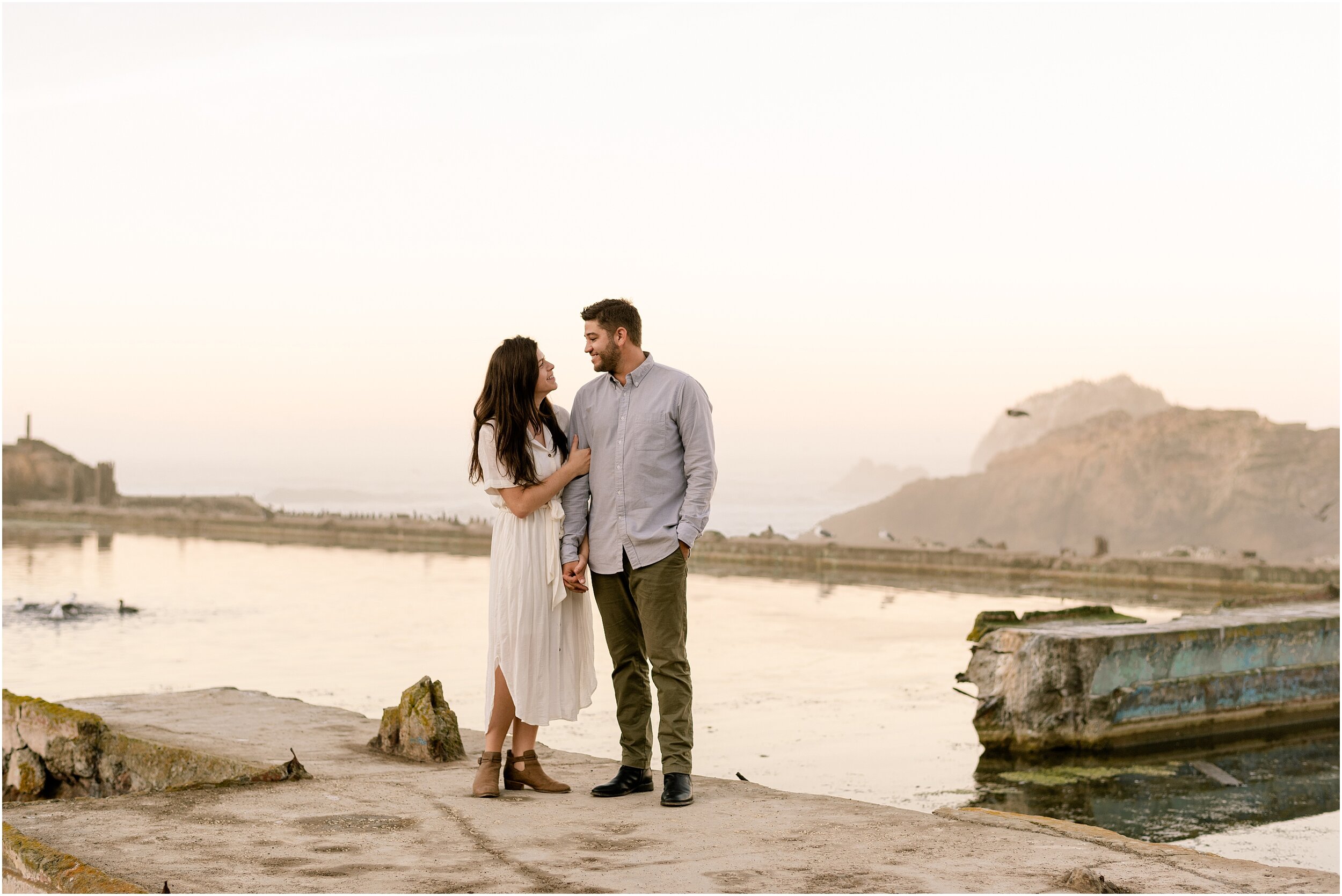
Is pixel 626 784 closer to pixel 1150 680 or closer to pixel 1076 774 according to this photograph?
pixel 1076 774

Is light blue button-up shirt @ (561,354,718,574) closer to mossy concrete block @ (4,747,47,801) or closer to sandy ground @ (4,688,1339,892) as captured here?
sandy ground @ (4,688,1339,892)

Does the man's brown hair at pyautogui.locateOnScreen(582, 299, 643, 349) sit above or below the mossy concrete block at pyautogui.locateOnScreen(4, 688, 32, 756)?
above

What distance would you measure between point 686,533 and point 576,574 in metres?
0.41

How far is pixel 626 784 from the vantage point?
4277 mm

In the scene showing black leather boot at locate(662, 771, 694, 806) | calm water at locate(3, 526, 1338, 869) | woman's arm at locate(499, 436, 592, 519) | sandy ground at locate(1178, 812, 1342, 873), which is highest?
woman's arm at locate(499, 436, 592, 519)

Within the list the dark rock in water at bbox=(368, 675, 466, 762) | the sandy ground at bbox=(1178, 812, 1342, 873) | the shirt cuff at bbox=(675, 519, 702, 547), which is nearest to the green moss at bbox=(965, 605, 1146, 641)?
the sandy ground at bbox=(1178, 812, 1342, 873)

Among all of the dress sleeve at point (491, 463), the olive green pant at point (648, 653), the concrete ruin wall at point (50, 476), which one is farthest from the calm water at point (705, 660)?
the concrete ruin wall at point (50, 476)

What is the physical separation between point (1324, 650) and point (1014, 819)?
6.30 m

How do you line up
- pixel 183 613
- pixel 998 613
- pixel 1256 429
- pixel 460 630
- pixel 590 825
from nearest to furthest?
pixel 590 825 → pixel 998 613 → pixel 460 630 → pixel 183 613 → pixel 1256 429

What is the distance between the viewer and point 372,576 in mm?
19422

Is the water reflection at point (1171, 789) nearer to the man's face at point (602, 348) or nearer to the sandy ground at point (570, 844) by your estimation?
the sandy ground at point (570, 844)

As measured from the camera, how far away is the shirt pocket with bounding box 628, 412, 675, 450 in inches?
164

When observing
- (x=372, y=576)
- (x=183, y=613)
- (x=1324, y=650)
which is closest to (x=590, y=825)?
(x=1324, y=650)

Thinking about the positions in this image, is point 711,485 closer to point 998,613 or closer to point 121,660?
point 998,613
